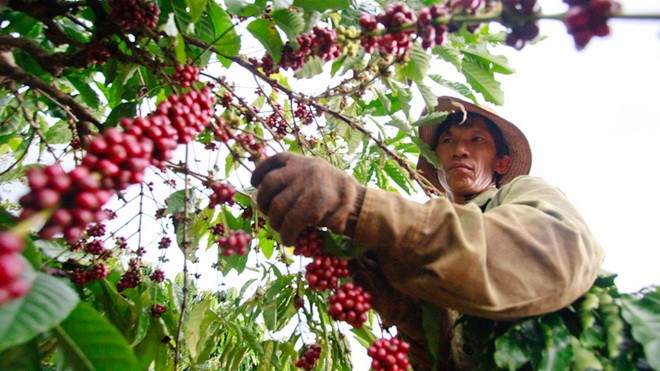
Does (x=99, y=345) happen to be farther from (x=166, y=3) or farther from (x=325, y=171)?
(x=166, y=3)

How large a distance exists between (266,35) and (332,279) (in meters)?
0.90

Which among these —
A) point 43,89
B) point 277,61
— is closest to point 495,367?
point 277,61

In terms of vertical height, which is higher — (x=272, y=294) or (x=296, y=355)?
(x=272, y=294)

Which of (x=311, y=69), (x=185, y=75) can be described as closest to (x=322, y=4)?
(x=311, y=69)

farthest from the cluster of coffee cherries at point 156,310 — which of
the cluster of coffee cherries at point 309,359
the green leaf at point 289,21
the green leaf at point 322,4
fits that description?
the green leaf at point 322,4

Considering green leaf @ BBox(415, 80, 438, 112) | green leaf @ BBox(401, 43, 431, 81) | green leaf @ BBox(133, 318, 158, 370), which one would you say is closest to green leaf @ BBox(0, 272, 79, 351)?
green leaf @ BBox(133, 318, 158, 370)

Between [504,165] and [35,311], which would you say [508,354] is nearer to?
[35,311]

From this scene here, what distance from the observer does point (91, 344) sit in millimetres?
1001

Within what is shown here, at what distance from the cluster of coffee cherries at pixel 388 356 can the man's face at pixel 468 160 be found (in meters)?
1.05

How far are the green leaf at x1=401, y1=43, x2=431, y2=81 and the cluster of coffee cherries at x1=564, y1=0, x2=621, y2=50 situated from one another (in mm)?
930

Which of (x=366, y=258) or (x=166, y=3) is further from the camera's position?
(x=166, y=3)

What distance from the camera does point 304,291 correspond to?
1799mm

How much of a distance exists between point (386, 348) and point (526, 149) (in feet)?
4.89

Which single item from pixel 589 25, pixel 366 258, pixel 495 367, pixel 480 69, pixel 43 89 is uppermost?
pixel 589 25
